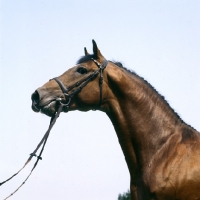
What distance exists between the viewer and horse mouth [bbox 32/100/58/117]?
8.81 m

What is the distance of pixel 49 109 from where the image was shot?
29.0 feet

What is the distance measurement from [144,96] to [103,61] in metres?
1.11

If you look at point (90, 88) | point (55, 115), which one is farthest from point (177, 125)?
point (55, 115)

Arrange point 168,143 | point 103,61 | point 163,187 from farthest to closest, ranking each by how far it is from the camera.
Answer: point 103,61, point 168,143, point 163,187

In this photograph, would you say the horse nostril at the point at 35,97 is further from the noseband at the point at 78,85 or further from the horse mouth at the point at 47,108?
the noseband at the point at 78,85

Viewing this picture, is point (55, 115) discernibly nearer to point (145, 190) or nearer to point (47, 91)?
point (47, 91)

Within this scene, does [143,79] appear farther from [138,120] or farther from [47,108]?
[47,108]

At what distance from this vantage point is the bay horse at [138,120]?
804 centimetres

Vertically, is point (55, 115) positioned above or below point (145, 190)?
above

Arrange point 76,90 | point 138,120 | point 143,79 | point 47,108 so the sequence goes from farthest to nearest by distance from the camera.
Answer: point 143,79, point 76,90, point 47,108, point 138,120

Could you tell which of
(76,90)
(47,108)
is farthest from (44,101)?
(76,90)

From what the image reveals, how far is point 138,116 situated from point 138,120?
82mm

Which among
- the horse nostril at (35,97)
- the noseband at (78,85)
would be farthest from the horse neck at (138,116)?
the horse nostril at (35,97)

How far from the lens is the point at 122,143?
8711mm
